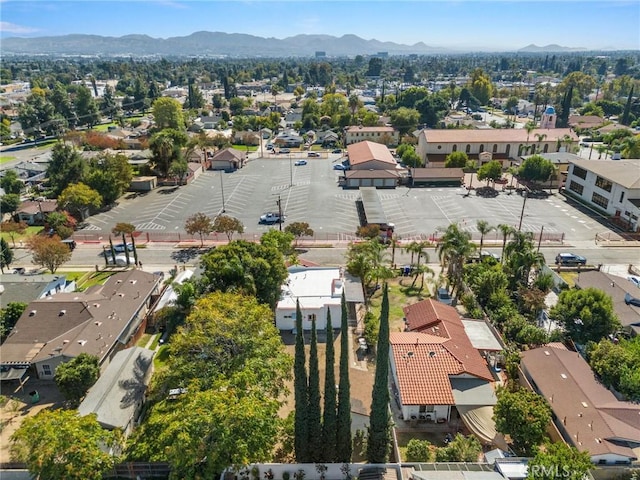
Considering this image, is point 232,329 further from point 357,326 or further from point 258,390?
point 357,326

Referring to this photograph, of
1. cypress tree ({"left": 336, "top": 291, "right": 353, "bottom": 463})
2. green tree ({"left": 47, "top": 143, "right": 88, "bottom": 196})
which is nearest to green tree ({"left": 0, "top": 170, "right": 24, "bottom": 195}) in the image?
green tree ({"left": 47, "top": 143, "right": 88, "bottom": 196})

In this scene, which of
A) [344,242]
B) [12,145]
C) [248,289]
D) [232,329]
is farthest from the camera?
[12,145]

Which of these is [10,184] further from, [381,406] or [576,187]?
[576,187]

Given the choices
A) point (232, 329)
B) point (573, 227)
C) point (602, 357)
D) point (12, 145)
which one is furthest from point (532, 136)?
point (12, 145)

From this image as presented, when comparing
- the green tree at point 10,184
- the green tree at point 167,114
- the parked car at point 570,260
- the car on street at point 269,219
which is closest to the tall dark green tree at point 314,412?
the parked car at point 570,260

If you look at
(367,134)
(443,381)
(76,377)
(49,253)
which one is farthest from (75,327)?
(367,134)
